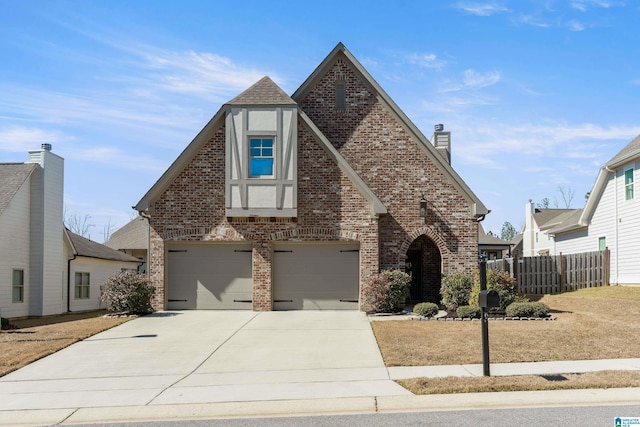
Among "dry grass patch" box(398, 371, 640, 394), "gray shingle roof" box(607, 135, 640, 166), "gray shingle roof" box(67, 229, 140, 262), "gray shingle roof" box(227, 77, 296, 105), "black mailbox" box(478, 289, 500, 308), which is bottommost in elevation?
"dry grass patch" box(398, 371, 640, 394)

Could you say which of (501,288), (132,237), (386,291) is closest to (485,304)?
(501,288)

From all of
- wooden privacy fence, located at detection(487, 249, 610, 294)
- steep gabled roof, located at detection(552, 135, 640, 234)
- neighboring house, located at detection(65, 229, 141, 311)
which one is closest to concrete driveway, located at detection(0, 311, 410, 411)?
neighboring house, located at detection(65, 229, 141, 311)

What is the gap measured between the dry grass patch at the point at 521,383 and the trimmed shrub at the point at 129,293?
13.0 meters

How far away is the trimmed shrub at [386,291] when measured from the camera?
71.4 feet

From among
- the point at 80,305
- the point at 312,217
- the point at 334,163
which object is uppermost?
the point at 334,163

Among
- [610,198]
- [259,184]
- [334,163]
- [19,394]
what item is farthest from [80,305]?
[610,198]

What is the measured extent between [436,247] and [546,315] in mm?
7103

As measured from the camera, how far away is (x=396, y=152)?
24.6 m

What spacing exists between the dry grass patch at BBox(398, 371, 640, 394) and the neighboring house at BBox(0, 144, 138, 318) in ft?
58.8

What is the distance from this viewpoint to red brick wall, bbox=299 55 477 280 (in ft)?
78.7

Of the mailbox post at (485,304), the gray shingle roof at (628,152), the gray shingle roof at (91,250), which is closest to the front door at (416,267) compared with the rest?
the gray shingle roof at (628,152)

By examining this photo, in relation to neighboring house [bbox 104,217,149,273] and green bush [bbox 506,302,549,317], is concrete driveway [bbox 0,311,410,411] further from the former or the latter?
neighboring house [bbox 104,217,149,273]

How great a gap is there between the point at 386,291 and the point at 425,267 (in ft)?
17.1

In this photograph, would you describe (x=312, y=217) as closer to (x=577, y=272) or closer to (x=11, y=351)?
(x=11, y=351)
